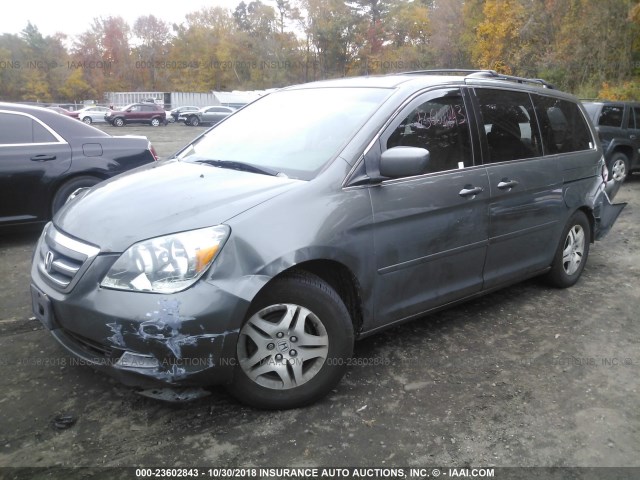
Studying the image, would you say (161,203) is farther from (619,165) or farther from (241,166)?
(619,165)

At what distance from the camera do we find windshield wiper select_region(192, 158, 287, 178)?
10.0ft

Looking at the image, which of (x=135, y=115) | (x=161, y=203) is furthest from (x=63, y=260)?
(x=135, y=115)

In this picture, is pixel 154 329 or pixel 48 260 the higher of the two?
pixel 48 260

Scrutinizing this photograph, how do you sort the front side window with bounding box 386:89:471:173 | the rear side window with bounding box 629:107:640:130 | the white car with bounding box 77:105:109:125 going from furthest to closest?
the white car with bounding box 77:105:109:125, the rear side window with bounding box 629:107:640:130, the front side window with bounding box 386:89:471:173

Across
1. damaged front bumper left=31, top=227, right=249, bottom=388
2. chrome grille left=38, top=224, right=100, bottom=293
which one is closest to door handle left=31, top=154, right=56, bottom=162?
chrome grille left=38, top=224, right=100, bottom=293

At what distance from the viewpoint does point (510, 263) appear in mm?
3988

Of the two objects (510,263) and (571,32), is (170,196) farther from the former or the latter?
(571,32)

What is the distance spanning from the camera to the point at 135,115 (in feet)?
118

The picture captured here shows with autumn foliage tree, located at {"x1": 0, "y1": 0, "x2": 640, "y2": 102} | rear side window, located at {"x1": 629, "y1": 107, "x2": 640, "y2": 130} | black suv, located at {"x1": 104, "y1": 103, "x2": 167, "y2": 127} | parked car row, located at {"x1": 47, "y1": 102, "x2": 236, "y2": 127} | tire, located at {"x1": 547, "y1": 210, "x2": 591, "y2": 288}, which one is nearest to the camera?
tire, located at {"x1": 547, "y1": 210, "x2": 591, "y2": 288}

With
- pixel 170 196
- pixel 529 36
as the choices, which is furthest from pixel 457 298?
pixel 529 36

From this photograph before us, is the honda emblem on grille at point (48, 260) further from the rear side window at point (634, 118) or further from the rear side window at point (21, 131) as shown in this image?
the rear side window at point (634, 118)

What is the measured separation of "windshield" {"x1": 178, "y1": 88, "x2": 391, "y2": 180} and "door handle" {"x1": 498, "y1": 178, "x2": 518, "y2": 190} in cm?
106

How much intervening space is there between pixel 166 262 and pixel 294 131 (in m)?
1.36

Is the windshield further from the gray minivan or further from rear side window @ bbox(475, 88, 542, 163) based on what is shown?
rear side window @ bbox(475, 88, 542, 163)
